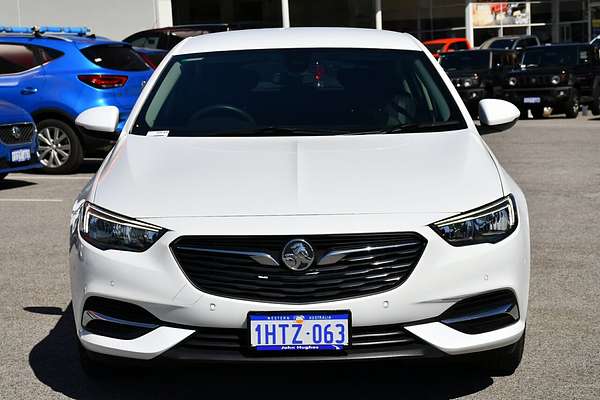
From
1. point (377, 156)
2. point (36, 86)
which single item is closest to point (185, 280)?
point (377, 156)

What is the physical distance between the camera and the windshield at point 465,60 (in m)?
26.6

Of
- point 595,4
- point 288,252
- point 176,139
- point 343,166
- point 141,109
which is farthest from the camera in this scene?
point 595,4

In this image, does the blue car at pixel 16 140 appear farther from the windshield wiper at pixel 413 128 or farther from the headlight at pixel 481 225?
the headlight at pixel 481 225

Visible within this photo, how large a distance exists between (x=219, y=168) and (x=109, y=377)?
3.50 ft

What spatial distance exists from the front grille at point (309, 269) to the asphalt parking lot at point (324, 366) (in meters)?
0.33

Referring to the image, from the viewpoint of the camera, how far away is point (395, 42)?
21.5 feet

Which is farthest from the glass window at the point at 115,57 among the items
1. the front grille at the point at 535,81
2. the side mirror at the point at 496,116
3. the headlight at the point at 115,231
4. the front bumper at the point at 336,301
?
the front grille at the point at 535,81

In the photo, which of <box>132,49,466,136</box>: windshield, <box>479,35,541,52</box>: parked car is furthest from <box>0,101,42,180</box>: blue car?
<box>479,35,541,52</box>: parked car

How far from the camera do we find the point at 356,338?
4.55m

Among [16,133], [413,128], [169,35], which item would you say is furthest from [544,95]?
[413,128]

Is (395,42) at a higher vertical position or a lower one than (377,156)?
higher

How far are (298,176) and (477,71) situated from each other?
2149 cm

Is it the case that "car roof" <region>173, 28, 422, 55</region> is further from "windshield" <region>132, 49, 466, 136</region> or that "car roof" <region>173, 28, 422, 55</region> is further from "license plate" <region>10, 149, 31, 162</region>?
"license plate" <region>10, 149, 31, 162</region>

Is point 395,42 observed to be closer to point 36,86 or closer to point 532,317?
point 532,317
